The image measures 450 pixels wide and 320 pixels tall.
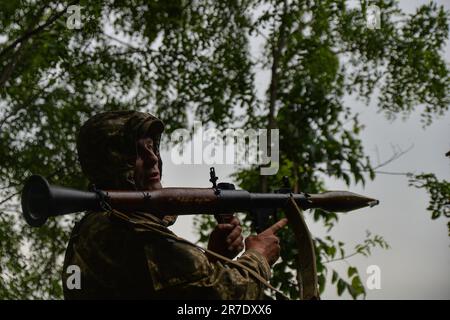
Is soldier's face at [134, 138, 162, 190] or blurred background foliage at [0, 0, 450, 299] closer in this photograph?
soldier's face at [134, 138, 162, 190]

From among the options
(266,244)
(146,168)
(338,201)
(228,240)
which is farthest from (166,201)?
(338,201)

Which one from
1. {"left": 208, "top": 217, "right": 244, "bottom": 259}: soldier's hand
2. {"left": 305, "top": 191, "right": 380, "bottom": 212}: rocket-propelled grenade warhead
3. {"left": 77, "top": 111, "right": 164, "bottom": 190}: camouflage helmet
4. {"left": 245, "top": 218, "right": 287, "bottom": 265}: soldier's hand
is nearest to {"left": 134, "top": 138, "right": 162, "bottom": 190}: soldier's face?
{"left": 77, "top": 111, "right": 164, "bottom": 190}: camouflage helmet

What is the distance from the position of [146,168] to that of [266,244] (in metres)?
0.78

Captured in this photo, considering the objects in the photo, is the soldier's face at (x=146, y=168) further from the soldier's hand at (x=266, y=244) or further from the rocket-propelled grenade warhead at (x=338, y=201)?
the rocket-propelled grenade warhead at (x=338, y=201)

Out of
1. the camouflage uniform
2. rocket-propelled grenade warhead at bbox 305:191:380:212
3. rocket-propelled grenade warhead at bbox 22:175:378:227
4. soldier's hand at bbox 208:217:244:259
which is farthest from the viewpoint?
rocket-propelled grenade warhead at bbox 305:191:380:212

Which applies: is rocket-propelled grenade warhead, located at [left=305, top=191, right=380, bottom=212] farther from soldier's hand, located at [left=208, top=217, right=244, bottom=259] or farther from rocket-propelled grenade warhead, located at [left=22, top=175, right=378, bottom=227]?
soldier's hand, located at [left=208, top=217, right=244, bottom=259]

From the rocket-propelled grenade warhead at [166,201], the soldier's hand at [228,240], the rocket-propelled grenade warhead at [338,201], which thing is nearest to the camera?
the rocket-propelled grenade warhead at [166,201]

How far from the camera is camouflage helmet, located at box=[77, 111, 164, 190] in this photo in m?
3.77

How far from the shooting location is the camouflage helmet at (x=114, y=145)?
12.4 feet

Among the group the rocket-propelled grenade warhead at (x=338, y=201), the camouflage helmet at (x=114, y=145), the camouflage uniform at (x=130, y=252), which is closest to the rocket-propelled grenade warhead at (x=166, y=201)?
the rocket-propelled grenade warhead at (x=338, y=201)

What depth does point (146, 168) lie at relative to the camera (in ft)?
12.6

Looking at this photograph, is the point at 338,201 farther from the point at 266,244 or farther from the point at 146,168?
the point at 146,168

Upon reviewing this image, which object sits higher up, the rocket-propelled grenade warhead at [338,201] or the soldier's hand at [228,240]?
the rocket-propelled grenade warhead at [338,201]

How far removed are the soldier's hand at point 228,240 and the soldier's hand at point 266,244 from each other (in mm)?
66
